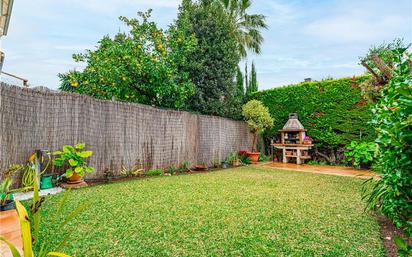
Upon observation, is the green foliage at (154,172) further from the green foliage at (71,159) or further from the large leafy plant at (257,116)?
the large leafy plant at (257,116)

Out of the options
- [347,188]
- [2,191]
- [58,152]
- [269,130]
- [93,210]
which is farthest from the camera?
[269,130]

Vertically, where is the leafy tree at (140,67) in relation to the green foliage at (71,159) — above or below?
above

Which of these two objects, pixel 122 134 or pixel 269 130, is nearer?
pixel 122 134

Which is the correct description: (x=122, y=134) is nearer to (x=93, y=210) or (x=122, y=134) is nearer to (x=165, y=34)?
(x=93, y=210)

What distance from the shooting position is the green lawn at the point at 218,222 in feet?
6.79

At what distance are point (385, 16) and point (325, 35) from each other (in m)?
4.45

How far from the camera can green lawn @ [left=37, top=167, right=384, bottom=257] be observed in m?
2.07

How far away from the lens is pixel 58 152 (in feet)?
13.8

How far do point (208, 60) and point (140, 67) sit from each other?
2.93 metres

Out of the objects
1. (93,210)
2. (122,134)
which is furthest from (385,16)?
(122,134)

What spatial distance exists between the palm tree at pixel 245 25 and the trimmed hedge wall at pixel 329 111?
4672 mm

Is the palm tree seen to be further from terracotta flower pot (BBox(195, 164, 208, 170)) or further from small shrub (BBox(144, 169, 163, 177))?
small shrub (BBox(144, 169, 163, 177))

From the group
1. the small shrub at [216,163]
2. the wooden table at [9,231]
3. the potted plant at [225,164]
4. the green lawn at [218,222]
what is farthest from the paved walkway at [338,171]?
the wooden table at [9,231]

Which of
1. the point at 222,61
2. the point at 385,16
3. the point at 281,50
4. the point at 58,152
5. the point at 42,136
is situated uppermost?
the point at 281,50
